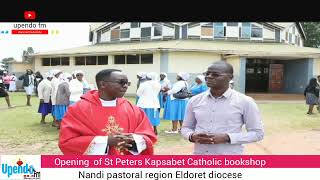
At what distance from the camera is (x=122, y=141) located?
2.14 meters

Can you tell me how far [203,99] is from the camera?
7.51 ft

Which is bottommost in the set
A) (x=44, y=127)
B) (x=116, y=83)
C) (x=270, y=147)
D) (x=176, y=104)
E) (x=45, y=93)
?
(x=44, y=127)

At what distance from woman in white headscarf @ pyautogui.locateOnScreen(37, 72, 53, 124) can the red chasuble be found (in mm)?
4648

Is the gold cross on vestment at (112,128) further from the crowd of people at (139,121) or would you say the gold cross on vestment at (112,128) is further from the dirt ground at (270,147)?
the dirt ground at (270,147)

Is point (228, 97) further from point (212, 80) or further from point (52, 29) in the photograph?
point (52, 29)

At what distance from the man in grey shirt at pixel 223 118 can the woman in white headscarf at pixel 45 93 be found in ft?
15.8

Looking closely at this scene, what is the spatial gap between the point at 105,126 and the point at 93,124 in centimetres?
6

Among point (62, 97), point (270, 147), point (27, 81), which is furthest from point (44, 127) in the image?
point (270, 147)

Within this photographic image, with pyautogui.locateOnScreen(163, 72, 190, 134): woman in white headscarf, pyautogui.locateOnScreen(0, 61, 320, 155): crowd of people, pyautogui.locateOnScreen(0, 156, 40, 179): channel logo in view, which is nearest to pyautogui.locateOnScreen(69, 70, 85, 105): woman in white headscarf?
pyautogui.locateOnScreen(163, 72, 190, 134): woman in white headscarf

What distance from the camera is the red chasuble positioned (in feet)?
7.06

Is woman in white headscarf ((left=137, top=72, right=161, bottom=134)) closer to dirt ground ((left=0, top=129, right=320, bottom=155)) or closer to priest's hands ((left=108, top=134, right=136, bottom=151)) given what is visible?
dirt ground ((left=0, top=129, right=320, bottom=155))

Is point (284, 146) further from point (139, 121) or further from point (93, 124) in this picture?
point (93, 124)
